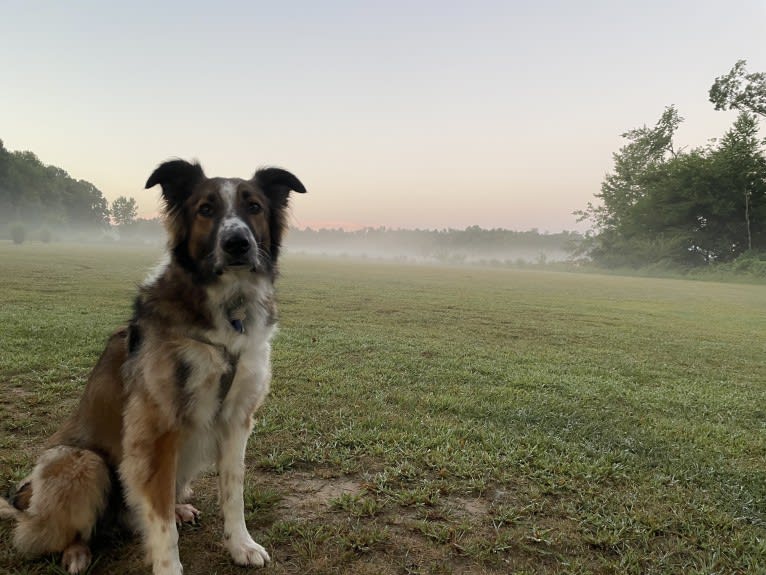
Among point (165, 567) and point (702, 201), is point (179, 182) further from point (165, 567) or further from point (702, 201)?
point (702, 201)

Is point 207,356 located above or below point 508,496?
above

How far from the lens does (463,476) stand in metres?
3.50

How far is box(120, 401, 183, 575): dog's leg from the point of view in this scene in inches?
90.1

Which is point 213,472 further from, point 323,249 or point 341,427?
point 323,249

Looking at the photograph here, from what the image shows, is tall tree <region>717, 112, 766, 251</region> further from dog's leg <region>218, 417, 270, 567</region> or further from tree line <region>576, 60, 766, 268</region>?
dog's leg <region>218, 417, 270, 567</region>

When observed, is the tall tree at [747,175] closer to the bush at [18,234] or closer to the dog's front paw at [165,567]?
the dog's front paw at [165,567]

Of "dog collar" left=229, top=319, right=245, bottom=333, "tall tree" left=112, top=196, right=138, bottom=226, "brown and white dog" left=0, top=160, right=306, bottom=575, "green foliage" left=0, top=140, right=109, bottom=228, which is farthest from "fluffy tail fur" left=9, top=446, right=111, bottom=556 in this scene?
"tall tree" left=112, top=196, right=138, bottom=226

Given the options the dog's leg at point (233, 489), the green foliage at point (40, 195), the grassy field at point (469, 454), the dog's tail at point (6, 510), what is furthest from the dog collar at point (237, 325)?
the green foliage at point (40, 195)

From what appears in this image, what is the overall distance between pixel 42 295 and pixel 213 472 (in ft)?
37.5

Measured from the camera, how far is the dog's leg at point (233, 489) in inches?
99.8

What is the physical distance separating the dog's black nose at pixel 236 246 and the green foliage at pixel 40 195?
99.3m

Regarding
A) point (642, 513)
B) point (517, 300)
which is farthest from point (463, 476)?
point (517, 300)

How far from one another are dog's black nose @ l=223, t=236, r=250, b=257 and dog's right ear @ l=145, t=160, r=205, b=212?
22.1 inches

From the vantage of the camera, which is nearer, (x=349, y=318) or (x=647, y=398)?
(x=647, y=398)
